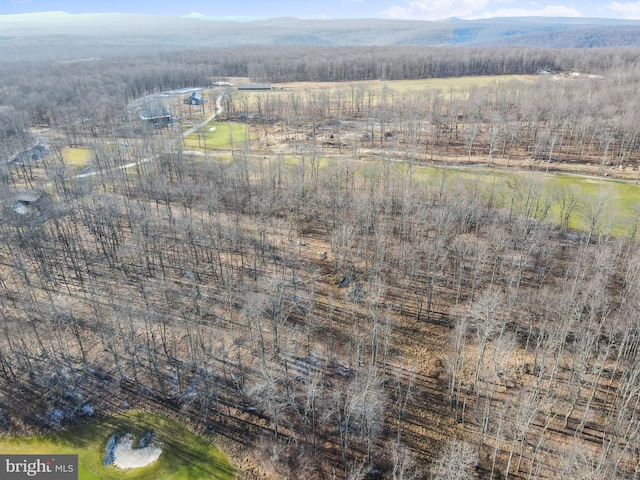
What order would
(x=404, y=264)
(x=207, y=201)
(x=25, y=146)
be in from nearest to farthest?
(x=404, y=264) < (x=207, y=201) < (x=25, y=146)

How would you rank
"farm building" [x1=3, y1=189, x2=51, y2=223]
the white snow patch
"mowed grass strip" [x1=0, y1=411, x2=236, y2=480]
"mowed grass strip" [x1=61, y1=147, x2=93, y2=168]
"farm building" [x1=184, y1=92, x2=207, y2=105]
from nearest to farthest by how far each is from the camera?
"mowed grass strip" [x1=0, y1=411, x2=236, y2=480] < the white snow patch < "farm building" [x1=3, y1=189, x2=51, y2=223] < "mowed grass strip" [x1=61, y1=147, x2=93, y2=168] < "farm building" [x1=184, y1=92, x2=207, y2=105]

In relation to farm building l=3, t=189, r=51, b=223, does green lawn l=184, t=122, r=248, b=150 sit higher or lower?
lower

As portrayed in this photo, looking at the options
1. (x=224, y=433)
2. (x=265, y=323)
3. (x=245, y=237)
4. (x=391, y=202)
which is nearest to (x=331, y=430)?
(x=224, y=433)

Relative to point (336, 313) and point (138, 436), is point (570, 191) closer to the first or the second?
point (336, 313)

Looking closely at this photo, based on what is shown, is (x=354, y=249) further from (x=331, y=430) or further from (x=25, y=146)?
(x=25, y=146)

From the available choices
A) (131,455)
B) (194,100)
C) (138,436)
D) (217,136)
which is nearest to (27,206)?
(138,436)

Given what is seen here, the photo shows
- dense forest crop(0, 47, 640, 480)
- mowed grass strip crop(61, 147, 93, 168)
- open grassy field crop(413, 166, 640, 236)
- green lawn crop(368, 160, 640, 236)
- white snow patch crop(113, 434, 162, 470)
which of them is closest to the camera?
white snow patch crop(113, 434, 162, 470)

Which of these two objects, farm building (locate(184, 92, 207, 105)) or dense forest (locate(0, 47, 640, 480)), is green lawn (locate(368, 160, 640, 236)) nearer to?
dense forest (locate(0, 47, 640, 480))

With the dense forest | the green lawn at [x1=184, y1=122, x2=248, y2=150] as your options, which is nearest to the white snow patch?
the dense forest
